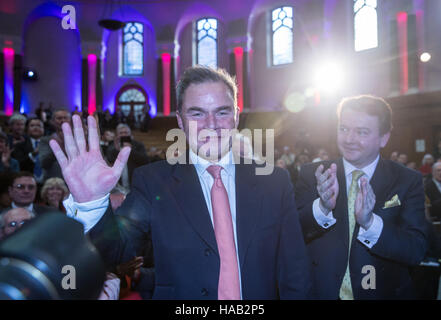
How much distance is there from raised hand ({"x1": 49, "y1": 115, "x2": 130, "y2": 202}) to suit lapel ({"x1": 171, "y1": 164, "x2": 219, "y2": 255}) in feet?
1.45

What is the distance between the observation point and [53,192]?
366cm

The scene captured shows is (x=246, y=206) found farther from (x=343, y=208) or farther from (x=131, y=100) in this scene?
(x=131, y=100)

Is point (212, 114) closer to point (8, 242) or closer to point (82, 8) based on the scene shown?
point (8, 242)

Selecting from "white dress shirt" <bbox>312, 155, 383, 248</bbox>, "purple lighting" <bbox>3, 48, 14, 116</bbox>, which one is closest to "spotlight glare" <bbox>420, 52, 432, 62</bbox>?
"white dress shirt" <bbox>312, 155, 383, 248</bbox>

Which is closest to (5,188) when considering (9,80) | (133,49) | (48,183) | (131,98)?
(48,183)

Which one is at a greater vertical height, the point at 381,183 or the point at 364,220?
the point at 381,183

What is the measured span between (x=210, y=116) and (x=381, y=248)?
3.50 ft

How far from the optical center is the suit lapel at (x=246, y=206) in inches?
59.4

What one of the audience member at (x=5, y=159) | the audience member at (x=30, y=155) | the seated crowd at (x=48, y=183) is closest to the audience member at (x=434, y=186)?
the seated crowd at (x=48, y=183)

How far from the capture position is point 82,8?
52.8ft

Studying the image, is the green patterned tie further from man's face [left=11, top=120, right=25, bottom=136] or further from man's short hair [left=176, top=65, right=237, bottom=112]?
man's face [left=11, top=120, right=25, bottom=136]

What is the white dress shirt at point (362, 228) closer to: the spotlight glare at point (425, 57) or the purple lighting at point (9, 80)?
the spotlight glare at point (425, 57)

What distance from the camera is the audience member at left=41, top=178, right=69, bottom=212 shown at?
144 inches

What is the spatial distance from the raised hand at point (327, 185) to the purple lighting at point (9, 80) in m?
16.5
